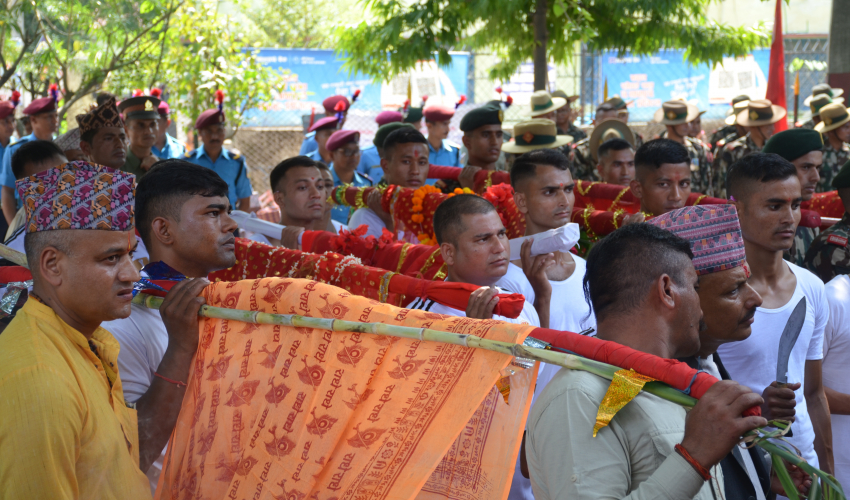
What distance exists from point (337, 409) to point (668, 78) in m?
12.7

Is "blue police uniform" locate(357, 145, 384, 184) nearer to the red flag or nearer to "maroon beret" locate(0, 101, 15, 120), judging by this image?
"maroon beret" locate(0, 101, 15, 120)

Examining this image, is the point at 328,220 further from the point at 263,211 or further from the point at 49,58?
the point at 49,58

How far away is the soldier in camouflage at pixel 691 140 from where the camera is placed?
8594mm

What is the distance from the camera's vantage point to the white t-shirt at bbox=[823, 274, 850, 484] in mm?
3418

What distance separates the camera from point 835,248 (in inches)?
153

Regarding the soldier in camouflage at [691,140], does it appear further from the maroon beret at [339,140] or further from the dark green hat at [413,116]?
the maroon beret at [339,140]

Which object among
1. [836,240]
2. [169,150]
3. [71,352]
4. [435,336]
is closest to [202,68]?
[169,150]

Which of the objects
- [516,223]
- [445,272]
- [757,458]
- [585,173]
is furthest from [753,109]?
[757,458]

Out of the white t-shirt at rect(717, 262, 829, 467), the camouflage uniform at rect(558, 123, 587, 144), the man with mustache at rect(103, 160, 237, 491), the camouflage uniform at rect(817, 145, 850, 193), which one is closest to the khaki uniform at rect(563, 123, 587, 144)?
the camouflage uniform at rect(558, 123, 587, 144)

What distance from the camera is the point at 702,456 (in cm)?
152

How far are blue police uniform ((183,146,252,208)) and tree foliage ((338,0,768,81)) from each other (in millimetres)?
1884

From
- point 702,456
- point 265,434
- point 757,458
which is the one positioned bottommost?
point 757,458

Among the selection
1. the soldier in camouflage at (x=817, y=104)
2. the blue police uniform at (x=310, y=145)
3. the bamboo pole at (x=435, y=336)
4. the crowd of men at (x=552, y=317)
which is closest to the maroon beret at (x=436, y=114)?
the blue police uniform at (x=310, y=145)

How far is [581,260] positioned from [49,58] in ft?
22.5
